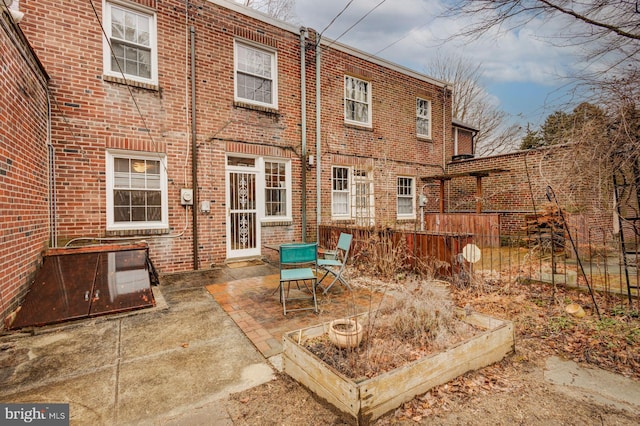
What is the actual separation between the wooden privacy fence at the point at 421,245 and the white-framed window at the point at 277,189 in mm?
2034

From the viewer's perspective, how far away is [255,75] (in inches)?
300

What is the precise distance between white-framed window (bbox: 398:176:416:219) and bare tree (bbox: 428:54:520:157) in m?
14.0

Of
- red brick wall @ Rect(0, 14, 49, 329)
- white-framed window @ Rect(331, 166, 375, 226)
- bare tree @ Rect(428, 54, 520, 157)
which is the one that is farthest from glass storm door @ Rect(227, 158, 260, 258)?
bare tree @ Rect(428, 54, 520, 157)

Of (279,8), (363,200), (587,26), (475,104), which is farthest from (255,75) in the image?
Answer: (475,104)

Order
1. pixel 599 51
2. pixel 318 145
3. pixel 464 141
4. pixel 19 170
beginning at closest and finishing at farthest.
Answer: pixel 19 170 < pixel 599 51 < pixel 318 145 < pixel 464 141

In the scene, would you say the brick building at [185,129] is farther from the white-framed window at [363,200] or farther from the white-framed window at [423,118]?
the white-framed window at [423,118]

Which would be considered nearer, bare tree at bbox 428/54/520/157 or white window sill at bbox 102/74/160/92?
white window sill at bbox 102/74/160/92

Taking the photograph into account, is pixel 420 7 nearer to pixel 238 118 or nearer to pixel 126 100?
pixel 238 118

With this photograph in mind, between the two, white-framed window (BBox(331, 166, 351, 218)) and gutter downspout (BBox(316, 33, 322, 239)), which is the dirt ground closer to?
gutter downspout (BBox(316, 33, 322, 239))

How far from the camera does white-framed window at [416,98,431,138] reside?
11492 millimetres

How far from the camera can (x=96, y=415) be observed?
2.11 meters

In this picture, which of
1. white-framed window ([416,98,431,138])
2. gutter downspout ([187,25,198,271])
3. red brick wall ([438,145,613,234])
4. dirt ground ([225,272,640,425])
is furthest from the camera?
white-framed window ([416,98,431,138])

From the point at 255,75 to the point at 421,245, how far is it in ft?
19.2

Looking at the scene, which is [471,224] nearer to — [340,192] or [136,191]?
[340,192]
